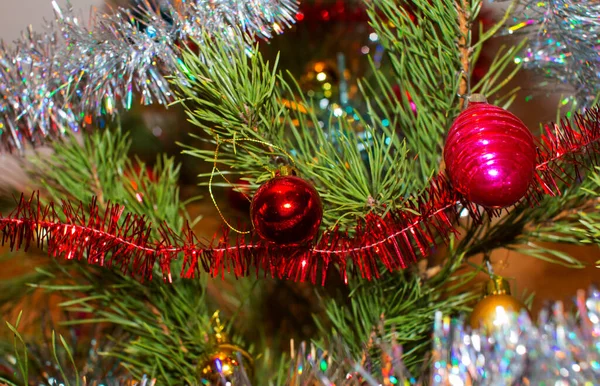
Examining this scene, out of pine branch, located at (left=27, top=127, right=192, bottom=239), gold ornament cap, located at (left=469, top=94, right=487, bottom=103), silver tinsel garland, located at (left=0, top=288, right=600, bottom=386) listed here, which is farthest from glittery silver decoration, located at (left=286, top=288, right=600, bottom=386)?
pine branch, located at (left=27, top=127, right=192, bottom=239)

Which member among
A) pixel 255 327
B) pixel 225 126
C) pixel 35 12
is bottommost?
pixel 255 327

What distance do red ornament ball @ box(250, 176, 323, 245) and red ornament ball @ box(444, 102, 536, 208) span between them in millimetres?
70

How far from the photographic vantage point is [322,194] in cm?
31

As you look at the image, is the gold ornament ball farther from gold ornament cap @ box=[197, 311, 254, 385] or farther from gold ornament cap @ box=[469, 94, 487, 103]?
gold ornament cap @ box=[469, 94, 487, 103]

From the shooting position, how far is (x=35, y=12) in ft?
2.14

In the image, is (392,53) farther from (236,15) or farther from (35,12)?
(35,12)

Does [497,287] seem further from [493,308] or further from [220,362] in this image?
[220,362]

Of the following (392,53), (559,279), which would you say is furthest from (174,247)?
(559,279)

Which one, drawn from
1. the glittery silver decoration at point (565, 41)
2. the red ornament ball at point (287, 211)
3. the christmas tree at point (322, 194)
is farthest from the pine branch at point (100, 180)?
the glittery silver decoration at point (565, 41)

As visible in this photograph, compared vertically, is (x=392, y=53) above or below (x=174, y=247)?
above

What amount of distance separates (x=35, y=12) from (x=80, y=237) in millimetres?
472

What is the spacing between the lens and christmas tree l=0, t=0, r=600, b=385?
0.25 metres

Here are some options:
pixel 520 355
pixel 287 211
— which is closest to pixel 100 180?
A: pixel 287 211

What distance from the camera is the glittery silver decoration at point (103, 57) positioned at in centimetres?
32
